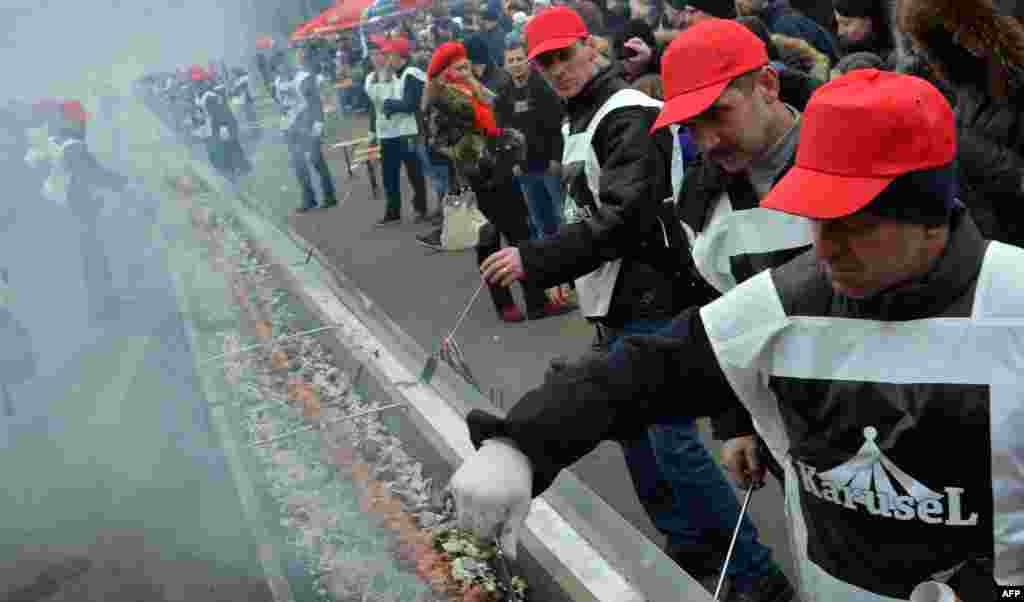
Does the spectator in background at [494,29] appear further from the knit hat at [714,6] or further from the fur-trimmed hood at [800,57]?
the fur-trimmed hood at [800,57]

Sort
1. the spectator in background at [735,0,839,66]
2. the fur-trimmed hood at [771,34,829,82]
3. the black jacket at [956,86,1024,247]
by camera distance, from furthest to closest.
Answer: the spectator in background at [735,0,839,66] < the fur-trimmed hood at [771,34,829,82] < the black jacket at [956,86,1024,247]

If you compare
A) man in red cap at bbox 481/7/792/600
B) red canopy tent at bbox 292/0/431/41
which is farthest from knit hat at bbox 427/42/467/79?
red canopy tent at bbox 292/0/431/41

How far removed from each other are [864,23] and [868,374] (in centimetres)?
402

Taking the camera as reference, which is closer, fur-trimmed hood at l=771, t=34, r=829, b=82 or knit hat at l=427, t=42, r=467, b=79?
fur-trimmed hood at l=771, t=34, r=829, b=82

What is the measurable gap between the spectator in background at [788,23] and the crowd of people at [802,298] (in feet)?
2.63

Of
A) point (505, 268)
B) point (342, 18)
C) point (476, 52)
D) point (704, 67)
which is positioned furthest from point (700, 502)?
point (342, 18)

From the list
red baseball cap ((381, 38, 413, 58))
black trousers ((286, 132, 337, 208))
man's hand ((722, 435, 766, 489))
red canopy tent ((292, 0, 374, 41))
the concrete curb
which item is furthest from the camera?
red canopy tent ((292, 0, 374, 41))

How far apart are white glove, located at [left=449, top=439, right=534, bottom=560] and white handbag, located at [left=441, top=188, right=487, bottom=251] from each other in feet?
24.6

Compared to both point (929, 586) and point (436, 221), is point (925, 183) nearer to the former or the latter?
point (929, 586)

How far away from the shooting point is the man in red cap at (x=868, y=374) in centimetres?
165

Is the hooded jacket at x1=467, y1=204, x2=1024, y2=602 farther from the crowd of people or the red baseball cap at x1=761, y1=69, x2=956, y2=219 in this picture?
the red baseball cap at x1=761, y1=69, x2=956, y2=219

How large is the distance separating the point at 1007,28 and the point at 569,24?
1.43 meters

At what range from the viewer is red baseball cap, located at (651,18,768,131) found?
106 inches

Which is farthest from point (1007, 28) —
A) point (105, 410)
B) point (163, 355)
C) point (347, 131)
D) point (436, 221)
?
point (347, 131)
